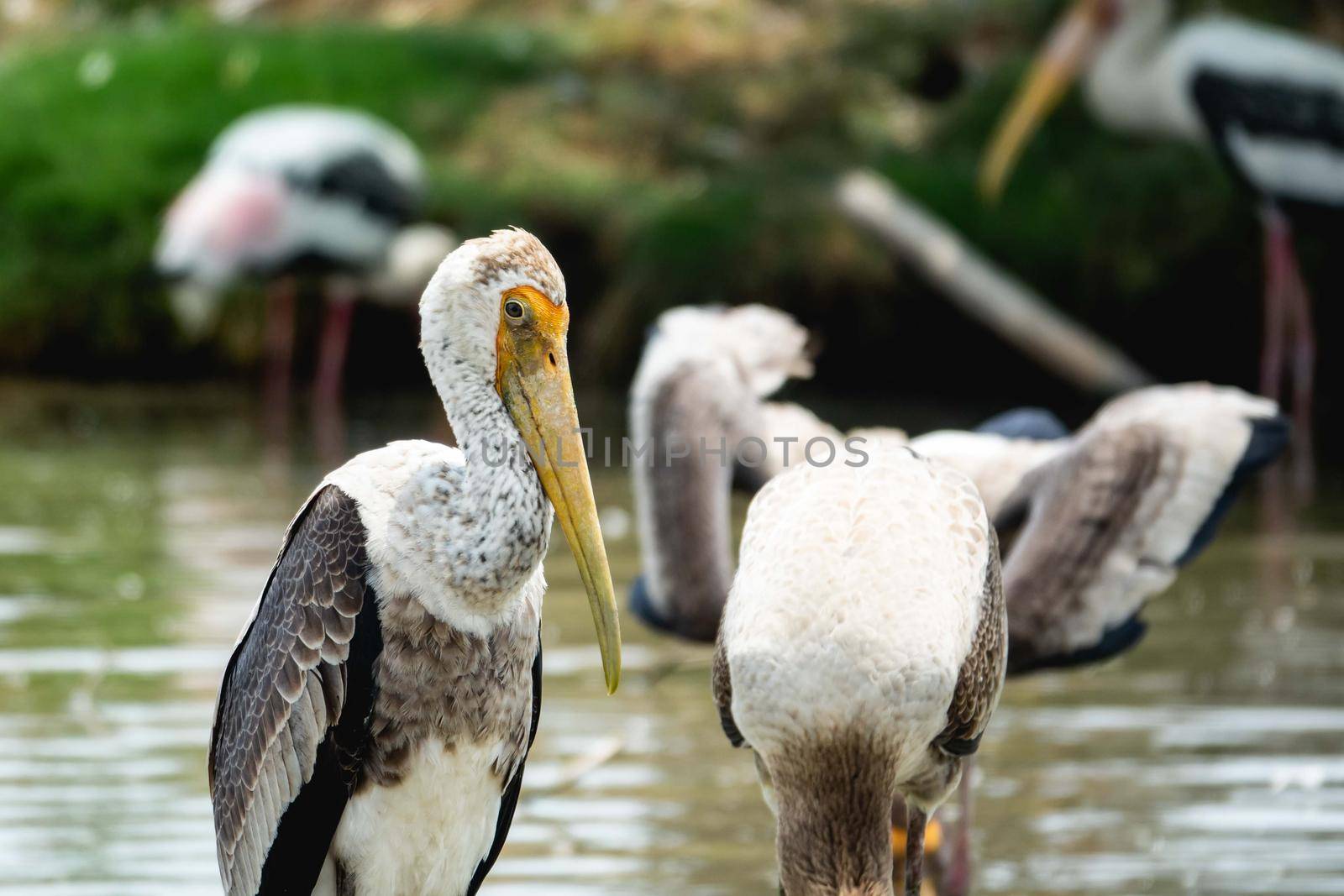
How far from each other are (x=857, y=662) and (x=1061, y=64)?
824cm

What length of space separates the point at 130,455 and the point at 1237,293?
5783 millimetres

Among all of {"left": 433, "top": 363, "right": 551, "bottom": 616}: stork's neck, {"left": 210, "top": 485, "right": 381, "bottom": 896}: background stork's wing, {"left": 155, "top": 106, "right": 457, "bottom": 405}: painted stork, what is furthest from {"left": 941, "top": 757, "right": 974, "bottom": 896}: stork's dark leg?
{"left": 155, "top": 106, "right": 457, "bottom": 405}: painted stork

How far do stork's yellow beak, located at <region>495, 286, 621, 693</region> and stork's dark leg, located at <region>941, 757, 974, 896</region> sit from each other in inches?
50.2

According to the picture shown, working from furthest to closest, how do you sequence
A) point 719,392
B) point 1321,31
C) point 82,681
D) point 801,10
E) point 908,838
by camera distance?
1. point 801,10
2. point 1321,31
3. point 82,681
4. point 719,392
5. point 908,838

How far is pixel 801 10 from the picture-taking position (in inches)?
586

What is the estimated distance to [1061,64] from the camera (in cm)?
1127

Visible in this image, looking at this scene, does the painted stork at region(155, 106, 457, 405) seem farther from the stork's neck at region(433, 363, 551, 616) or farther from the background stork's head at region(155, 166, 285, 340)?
the stork's neck at region(433, 363, 551, 616)

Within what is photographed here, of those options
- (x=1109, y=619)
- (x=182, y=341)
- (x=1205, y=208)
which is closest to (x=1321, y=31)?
(x=1205, y=208)

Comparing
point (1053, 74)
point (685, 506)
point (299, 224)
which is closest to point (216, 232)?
point (299, 224)

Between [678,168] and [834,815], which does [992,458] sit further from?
[678,168]

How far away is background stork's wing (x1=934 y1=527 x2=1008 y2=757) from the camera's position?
375 centimetres

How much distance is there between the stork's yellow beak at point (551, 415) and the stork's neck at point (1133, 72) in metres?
8.08

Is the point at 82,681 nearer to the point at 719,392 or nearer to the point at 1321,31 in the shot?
the point at 719,392

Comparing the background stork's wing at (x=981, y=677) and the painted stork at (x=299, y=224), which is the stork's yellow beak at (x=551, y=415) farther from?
the painted stork at (x=299, y=224)
